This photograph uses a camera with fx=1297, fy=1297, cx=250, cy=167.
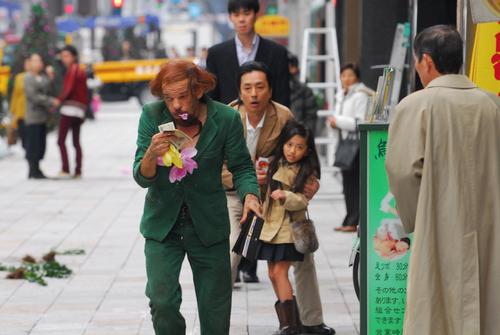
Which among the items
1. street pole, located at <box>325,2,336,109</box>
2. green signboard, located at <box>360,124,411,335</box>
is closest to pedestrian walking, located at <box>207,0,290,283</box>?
green signboard, located at <box>360,124,411,335</box>

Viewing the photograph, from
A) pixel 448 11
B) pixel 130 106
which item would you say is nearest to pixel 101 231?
pixel 448 11

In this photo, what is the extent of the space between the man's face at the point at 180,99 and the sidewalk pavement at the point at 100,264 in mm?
2260

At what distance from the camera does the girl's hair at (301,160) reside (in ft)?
24.6

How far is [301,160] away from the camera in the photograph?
7.57m

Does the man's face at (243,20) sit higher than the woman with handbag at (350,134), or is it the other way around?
the man's face at (243,20)

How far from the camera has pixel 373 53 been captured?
42.5ft

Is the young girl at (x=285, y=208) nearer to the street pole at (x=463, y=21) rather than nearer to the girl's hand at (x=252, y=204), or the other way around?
the street pole at (x=463, y=21)

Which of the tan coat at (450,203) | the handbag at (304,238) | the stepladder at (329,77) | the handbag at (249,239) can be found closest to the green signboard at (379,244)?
the tan coat at (450,203)

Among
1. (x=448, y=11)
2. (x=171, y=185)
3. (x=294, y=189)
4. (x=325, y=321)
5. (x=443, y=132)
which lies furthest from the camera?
(x=448, y=11)

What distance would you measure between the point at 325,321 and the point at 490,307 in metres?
2.77

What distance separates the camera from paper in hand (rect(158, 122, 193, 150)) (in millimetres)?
5633

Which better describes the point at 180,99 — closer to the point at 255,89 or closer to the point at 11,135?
the point at 255,89

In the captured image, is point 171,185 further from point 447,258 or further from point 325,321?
point 325,321

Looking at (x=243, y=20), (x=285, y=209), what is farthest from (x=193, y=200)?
(x=243, y=20)
